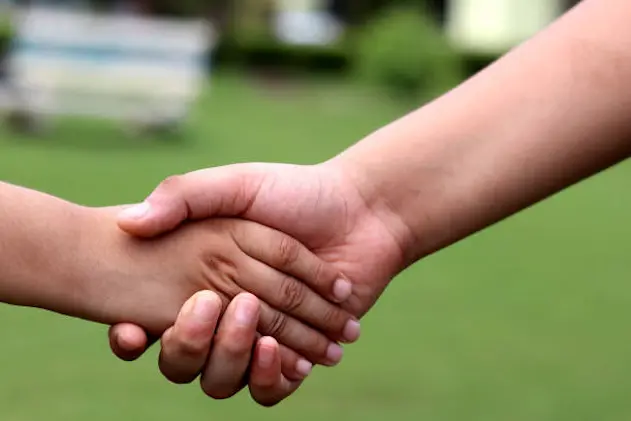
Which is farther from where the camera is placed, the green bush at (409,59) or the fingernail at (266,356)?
the green bush at (409,59)

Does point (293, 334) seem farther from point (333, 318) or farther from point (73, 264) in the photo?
point (73, 264)

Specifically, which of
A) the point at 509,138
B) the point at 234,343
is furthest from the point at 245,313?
the point at 509,138

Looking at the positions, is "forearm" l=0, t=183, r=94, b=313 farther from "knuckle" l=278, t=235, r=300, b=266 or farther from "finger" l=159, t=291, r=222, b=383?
"knuckle" l=278, t=235, r=300, b=266

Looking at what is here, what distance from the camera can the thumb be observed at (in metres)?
2.52

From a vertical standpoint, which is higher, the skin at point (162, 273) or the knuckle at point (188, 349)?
the skin at point (162, 273)

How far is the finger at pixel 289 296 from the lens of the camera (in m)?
2.62

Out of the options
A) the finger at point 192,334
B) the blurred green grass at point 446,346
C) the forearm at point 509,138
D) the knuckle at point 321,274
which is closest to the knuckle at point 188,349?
the finger at point 192,334

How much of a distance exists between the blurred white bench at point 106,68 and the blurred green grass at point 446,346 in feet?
9.49

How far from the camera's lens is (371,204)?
2746 mm

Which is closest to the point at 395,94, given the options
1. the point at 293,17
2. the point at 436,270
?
the point at 436,270

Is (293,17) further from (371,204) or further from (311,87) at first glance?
(371,204)

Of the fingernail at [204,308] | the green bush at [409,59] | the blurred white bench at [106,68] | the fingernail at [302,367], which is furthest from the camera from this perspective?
the green bush at [409,59]

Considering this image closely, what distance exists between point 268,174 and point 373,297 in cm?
38

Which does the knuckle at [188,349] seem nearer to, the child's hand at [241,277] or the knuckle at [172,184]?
the child's hand at [241,277]
